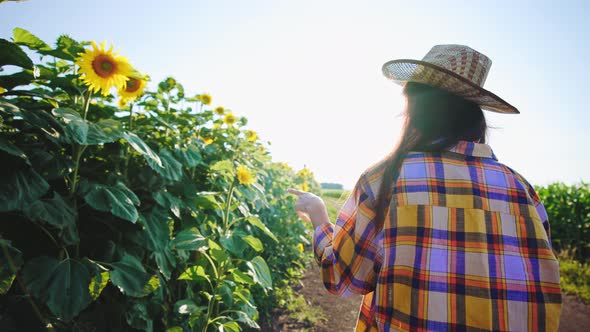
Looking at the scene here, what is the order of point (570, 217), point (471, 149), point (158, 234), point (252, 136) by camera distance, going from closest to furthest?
point (471, 149) < point (158, 234) < point (252, 136) < point (570, 217)

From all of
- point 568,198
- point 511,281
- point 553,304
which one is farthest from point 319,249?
point 568,198

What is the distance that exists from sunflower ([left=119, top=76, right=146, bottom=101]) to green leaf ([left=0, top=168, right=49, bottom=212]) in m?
0.76

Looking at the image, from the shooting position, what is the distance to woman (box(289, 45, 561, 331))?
40.7 inches

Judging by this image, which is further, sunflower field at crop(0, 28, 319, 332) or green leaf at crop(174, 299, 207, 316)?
green leaf at crop(174, 299, 207, 316)

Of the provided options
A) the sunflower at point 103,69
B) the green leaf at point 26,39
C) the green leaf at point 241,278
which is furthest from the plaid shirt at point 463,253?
the green leaf at point 26,39

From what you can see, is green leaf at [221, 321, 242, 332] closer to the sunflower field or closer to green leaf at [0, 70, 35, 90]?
the sunflower field

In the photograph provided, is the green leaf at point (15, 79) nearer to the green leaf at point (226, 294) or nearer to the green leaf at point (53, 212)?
the green leaf at point (53, 212)

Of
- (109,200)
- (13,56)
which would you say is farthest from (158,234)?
(13,56)

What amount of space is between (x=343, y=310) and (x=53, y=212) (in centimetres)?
333

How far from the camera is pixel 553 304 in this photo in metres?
1.05

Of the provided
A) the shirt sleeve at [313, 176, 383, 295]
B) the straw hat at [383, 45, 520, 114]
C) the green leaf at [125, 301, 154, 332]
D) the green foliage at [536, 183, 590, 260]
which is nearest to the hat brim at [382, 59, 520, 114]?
the straw hat at [383, 45, 520, 114]

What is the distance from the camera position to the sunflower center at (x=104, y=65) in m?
1.67

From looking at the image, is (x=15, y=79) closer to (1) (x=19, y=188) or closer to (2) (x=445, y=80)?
(1) (x=19, y=188)

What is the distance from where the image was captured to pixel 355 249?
1258mm
